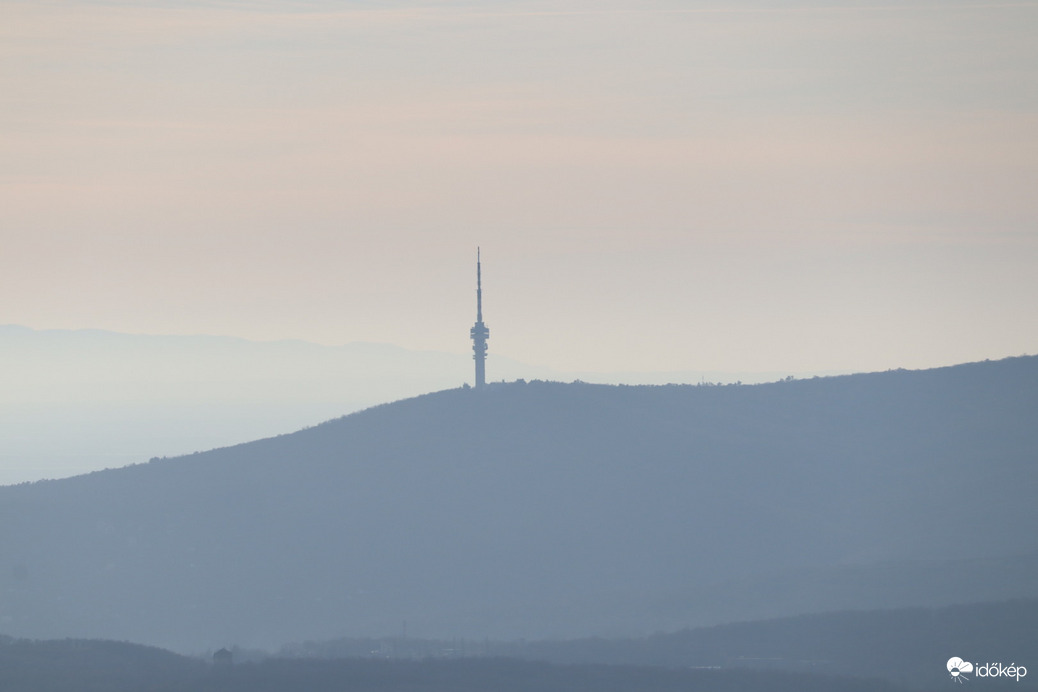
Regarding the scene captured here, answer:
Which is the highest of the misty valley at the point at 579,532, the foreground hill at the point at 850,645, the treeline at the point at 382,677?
the misty valley at the point at 579,532

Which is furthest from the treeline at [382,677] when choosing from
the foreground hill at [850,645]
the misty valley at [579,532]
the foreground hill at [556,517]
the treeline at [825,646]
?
the foreground hill at [556,517]

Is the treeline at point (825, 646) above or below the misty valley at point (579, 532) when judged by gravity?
below

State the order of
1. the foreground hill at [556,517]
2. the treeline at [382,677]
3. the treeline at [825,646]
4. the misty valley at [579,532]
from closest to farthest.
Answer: the treeline at [382,677]
the treeline at [825,646]
the misty valley at [579,532]
the foreground hill at [556,517]

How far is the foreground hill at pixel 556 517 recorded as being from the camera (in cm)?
11381

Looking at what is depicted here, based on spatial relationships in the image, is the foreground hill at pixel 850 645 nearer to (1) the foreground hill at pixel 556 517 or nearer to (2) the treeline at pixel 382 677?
(2) the treeline at pixel 382 677

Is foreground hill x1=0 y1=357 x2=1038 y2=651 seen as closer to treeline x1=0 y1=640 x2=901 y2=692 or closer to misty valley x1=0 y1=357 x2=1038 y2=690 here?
misty valley x1=0 y1=357 x2=1038 y2=690

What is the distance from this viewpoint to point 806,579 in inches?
4469

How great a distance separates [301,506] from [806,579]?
4243 cm

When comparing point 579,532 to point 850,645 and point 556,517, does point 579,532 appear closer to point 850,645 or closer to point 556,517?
point 556,517

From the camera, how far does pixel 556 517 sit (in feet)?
433

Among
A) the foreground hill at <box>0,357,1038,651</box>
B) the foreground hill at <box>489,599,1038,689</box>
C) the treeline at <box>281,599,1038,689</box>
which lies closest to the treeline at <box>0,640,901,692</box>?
the treeline at <box>281,599,1038,689</box>

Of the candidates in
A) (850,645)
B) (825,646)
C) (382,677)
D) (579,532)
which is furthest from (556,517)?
(382,677)

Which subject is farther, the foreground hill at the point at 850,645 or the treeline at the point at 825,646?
the treeline at the point at 825,646

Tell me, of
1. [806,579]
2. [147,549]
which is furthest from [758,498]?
[147,549]
